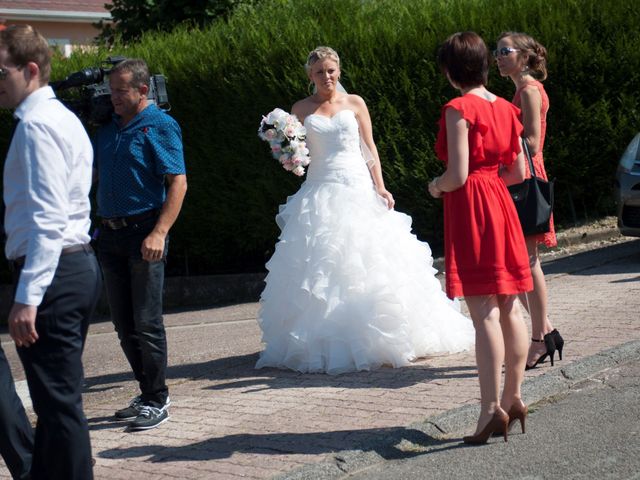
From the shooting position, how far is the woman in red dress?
5.38 m

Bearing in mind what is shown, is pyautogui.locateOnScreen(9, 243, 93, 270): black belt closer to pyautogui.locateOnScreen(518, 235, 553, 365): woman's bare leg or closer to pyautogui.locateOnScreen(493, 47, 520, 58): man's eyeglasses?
pyautogui.locateOnScreen(518, 235, 553, 365): woman's bare leg

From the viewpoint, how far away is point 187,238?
1415 centimetres

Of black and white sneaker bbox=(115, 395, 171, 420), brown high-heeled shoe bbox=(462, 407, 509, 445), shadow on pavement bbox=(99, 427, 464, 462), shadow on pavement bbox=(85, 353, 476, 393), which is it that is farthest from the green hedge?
brown high-heeled shoe bbox=(462, 407, 509, 445)

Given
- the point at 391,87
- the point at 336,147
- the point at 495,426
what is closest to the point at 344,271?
the point at 336,147

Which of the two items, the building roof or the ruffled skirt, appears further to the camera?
the building roof

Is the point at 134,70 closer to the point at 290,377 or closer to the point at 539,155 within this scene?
the point at 290,377

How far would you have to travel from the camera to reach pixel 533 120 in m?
6.69

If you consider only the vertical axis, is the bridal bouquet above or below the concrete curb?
above

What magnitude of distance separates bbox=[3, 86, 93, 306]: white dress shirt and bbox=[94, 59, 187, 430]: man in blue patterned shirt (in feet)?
6.01

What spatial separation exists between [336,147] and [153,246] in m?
2.15

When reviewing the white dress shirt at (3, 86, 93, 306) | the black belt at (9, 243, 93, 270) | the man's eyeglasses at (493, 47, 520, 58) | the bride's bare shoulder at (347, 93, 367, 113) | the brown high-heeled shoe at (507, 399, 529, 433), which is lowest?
the brown high-heeled shoe at (507, 399, 529, 433)

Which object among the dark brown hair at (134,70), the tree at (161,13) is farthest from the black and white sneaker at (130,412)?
the tree at (161,13)

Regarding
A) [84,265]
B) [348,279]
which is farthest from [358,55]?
[84,265]

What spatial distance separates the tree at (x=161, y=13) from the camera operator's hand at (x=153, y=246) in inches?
423
